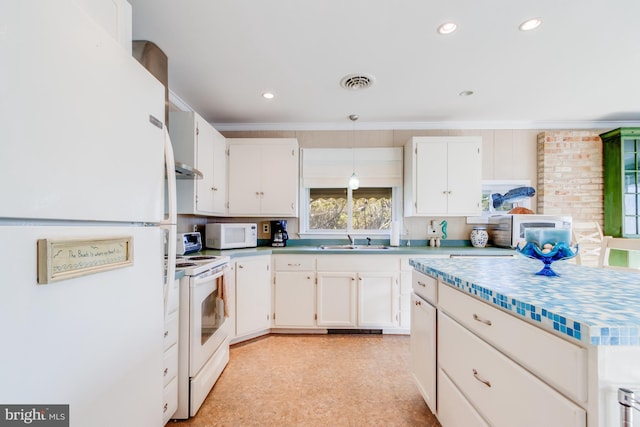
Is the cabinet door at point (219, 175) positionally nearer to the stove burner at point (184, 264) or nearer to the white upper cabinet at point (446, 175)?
the stove burner at point (184, 264)

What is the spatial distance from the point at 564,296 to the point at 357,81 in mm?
2129

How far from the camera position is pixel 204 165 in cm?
258

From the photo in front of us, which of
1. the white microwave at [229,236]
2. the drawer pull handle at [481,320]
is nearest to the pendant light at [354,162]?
the white microwave at [229,236]

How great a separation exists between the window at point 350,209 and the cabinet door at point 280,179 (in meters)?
0.49

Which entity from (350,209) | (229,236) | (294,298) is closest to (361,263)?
(294,298)

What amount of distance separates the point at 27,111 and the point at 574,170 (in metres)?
4.59

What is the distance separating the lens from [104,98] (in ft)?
2.48

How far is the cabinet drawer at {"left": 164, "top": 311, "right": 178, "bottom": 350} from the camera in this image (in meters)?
1.46

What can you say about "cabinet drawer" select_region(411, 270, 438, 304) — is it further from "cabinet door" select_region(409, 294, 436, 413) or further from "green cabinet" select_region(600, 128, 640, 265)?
"green cabinet" select_region(600, 128, 640, 265)

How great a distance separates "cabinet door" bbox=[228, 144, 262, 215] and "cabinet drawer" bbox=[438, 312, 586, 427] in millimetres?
2360

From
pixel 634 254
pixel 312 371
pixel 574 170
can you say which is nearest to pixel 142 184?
pixel 312 371

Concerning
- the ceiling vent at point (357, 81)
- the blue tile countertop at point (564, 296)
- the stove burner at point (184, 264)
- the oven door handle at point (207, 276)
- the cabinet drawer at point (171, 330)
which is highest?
the ceiling vent at point (357, 81)

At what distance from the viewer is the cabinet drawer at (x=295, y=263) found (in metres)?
2.77

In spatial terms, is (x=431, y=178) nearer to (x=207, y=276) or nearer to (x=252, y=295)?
(x=252, y=295)
